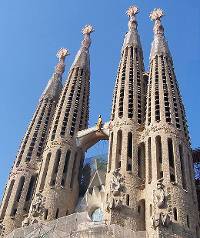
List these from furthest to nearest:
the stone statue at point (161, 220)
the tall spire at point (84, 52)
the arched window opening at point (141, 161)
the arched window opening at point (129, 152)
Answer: the tall spire at point (84, 52)
the arched window opening at point (129, 152)
the arched window opening at point (141, 161)
the stone statue at point (161, 220)

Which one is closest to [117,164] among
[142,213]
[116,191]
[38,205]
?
[116,191]

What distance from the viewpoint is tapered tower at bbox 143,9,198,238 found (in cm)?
2864

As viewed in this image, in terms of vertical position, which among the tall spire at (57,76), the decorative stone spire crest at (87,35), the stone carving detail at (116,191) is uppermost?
the decorative stone spire crest at (87,35)

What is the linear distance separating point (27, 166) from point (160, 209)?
14.6 meters

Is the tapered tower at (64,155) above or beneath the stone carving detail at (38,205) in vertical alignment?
above

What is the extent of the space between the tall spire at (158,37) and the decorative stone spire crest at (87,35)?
7.93 metres

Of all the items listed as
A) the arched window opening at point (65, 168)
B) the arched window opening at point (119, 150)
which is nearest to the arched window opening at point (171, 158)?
the arched window opening at point (119, 150)

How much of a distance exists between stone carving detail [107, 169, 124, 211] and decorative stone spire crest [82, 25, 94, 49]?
24167mm

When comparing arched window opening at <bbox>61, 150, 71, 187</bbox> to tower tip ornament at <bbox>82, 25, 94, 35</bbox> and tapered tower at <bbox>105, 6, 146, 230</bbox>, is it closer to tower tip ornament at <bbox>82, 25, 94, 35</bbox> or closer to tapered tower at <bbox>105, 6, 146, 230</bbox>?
tapered tower at <bbox>105, 6, 146, 230</bbox>

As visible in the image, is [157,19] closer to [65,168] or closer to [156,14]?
[156,14]

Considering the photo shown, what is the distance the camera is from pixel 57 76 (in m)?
51.7

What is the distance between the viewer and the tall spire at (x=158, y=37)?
1754 inches

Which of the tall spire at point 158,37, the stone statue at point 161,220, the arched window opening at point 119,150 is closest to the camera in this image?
the stone statue at point 161,220

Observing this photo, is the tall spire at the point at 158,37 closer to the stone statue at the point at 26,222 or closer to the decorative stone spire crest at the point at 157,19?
the decorative stone spire crest at the point at 157,19
